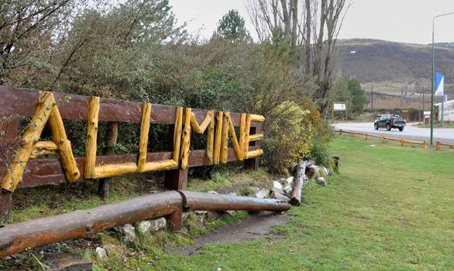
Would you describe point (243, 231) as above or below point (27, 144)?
below

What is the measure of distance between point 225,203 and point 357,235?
194 centimetres

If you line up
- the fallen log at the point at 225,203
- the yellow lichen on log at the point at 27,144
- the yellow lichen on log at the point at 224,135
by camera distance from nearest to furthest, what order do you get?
the yellow lichen on log at the point at 27,144, the fallen log at the point at 225,203, the yellow lichen on log at the point at 224,135

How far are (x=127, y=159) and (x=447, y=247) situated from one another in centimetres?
432

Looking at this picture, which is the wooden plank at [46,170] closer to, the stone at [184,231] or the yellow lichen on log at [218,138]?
the stone at [184,231]

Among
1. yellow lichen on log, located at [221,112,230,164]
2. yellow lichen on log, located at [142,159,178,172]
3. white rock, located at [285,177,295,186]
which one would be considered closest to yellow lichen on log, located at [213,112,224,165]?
yellow lichen on log, located at [221,112,230,164]

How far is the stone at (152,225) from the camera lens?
14.5 ft

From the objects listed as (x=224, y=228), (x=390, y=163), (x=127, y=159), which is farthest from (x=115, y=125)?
(x=390, y=163)

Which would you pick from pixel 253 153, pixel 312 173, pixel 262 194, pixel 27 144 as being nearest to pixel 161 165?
pixel 27 144

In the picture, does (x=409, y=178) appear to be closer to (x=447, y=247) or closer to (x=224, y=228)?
(x=447, y=247)

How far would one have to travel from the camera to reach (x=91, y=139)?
4.26 meters

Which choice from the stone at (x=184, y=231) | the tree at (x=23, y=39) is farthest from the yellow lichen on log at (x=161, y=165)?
the tree at (x=23, y=39)

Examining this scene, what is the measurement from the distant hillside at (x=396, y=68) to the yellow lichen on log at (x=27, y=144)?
98567 millimetres

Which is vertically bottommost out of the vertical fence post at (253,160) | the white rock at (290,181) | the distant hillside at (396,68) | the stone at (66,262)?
the white rock at (290,181)

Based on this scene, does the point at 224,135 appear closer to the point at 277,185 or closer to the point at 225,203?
the point at 225,203
